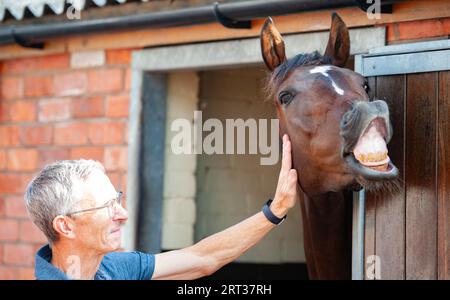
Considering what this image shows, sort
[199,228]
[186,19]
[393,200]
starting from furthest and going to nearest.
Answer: [199,228] < [186,19] < [393,200]

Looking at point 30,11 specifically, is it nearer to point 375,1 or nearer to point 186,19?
point 186,19

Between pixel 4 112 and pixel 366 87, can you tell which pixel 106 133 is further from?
pixel 366 87

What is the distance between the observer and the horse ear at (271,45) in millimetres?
4188

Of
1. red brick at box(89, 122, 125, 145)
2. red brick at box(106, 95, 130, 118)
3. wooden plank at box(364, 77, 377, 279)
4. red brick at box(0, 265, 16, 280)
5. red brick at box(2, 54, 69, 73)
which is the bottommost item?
red brick at box(0, 265, 16, 280)

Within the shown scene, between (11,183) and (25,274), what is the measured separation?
26.4 inches

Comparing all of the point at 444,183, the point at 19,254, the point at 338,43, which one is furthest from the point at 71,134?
the point at 444,183

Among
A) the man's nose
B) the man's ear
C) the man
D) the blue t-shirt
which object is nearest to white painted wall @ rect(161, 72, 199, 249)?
the blue t-shirt

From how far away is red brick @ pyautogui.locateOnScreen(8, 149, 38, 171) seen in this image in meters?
6.15

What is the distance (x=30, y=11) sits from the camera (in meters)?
5.86

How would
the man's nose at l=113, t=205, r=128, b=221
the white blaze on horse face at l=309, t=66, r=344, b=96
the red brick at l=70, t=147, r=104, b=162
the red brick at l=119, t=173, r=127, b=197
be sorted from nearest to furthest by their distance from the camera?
the man's nose at l=113, t=205, r=128, b=221
the white blaze on horse face at l=309, t=66, r=344, b=96
the red brick at l=119, t=173, r=127, b=197
the red brick at l=70, t=147, r=104, b=162

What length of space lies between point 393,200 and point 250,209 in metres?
2.61

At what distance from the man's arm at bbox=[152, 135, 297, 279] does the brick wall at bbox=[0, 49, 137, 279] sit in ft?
6.51

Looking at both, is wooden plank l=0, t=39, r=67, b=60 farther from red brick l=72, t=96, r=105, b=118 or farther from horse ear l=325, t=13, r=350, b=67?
horse ear l=325, t=13, r=350, b=67

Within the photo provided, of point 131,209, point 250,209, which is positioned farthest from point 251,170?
point 131,209
